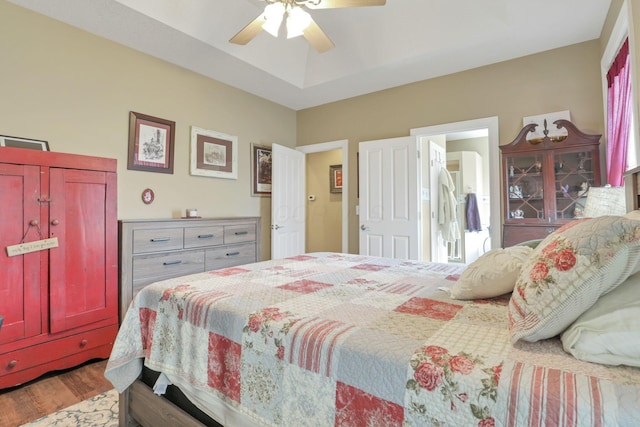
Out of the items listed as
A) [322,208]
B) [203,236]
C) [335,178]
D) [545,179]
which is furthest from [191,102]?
[545,179]

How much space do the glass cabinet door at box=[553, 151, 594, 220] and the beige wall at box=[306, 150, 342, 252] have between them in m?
2.99

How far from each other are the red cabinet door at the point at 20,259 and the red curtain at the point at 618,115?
12.7ft

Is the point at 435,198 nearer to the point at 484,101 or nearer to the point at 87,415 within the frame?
the point at 484,101

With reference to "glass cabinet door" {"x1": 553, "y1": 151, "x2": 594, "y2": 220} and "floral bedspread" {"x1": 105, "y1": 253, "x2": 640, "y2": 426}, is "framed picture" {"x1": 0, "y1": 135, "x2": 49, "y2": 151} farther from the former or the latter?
"glass cabinet door" {"x1": 553, "y1": 151, "x2": 594, "y2": 220}

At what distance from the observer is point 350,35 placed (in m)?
3.34

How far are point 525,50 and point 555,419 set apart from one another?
11.4ft

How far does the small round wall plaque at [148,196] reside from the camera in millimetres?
3059

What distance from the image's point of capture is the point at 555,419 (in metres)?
0.61

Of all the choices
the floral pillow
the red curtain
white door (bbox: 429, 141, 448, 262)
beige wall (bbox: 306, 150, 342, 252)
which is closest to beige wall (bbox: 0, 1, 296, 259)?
beige wall (bbox: 306, 150, 342, 252)

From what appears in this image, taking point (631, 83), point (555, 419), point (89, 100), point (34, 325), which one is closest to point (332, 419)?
point (555, 419)

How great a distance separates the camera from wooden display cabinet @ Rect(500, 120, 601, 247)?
262 cm

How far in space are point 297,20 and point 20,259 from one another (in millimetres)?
2402

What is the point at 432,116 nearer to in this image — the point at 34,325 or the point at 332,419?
the point at 332,419

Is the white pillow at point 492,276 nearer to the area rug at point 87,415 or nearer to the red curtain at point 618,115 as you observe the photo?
the red curtain at point 618,115
